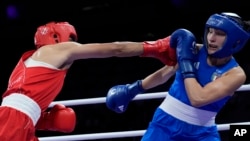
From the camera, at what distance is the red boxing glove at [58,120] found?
2.44 m

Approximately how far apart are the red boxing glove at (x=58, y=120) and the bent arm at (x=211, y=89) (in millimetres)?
640

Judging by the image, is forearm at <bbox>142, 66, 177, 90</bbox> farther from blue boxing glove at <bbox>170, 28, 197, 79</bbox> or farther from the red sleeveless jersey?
the red sleeveless jersey

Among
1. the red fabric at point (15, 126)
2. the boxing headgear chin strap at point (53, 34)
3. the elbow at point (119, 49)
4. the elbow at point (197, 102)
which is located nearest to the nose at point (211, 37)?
the elbow at point (197, 102)

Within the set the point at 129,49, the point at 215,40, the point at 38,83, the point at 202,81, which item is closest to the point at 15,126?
the point at 38,83

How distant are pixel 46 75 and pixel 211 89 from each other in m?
0.76

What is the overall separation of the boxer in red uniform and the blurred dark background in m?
2.53

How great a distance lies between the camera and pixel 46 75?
234 cm

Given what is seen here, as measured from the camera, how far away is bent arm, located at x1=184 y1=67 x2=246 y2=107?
2.09 meters

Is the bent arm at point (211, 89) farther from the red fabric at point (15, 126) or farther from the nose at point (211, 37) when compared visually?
the red fabric at point (15, 126)

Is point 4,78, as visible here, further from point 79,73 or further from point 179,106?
point 179,106

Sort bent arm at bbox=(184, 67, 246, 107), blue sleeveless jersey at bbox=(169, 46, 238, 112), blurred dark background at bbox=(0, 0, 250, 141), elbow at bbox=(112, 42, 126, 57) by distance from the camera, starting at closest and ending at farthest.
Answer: bent arm at bbox=(184, 67, 246, 107), blue sleeveless jersey at bbox=(169, 46, 238, 112), elbow at bbox=(112, 42, 126, 57), blurred dark background at bbox=(0, 0, 250, 141)

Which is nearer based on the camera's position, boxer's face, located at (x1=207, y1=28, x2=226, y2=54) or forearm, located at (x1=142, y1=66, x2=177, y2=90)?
boxer's face, located at (x1=207, y1=28, x2=226, y2=54)

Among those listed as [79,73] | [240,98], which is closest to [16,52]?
[79,73]

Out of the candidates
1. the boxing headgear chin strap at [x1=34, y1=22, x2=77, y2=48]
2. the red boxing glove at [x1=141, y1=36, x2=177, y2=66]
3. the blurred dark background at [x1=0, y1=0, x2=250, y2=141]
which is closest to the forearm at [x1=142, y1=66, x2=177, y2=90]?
the red boxing glove at [x1=141, y1=36, x2=177, y2=66]
